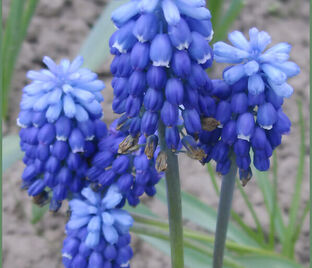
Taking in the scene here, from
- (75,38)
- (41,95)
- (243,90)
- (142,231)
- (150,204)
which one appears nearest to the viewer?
(243,90)

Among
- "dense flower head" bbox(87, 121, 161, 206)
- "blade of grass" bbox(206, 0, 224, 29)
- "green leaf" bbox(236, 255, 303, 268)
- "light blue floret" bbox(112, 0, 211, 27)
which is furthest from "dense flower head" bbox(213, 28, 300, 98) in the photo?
"blade of grass" bbox(206, 0, 224, 29)

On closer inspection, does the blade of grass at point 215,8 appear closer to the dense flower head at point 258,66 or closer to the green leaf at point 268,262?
the green leaf at point 268,262

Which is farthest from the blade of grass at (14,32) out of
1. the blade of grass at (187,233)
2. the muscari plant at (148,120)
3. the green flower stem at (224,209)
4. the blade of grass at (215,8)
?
the green flower stem at (224,209)

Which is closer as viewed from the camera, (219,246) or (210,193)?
(219,246)

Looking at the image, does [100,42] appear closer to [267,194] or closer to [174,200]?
[267,194]

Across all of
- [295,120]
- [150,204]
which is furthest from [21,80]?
[295,120]

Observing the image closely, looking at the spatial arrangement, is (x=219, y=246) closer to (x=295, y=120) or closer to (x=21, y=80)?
(x=295, y=120)

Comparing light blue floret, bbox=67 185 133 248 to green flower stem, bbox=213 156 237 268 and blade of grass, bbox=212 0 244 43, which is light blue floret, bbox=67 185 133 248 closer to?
green flower stem, bbox=213 156 237 268
